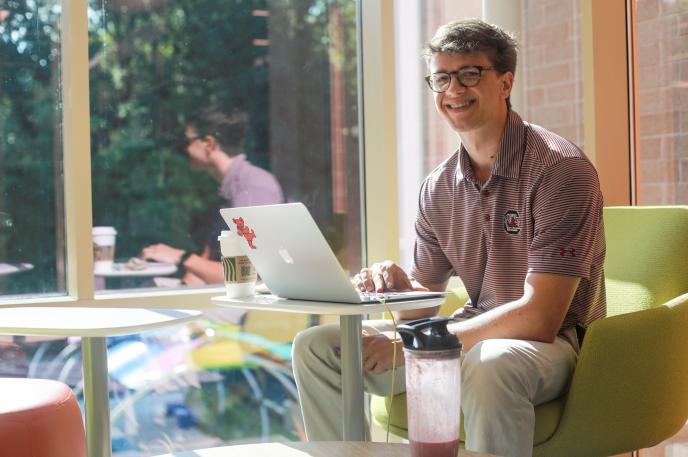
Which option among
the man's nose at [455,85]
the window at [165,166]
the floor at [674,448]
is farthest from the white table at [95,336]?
the floor at [674,448]

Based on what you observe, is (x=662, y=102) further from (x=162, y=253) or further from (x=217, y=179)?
(x=162, y=253)

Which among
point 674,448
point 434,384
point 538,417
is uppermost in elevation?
point 434,384

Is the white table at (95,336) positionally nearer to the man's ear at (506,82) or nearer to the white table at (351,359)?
the white table at (351,359)

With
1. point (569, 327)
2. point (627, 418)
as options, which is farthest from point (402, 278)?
point (627, 418)

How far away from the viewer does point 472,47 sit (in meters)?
2.28

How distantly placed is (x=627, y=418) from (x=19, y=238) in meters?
1.79

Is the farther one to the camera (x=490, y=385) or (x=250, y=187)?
(x=250, y=187)

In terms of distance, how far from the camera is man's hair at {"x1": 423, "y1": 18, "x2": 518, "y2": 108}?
89.8 inches

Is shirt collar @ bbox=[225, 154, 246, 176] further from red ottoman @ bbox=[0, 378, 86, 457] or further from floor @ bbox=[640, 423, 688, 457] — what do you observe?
floor @ bbox=[640, 423, 688, 457]

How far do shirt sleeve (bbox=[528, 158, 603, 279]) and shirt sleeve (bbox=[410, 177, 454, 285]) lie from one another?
1.33 feet

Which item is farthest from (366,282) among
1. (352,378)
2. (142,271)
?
(142,271)

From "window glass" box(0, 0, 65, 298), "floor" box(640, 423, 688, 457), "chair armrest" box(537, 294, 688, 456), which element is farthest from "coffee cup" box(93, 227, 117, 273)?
"floor" box(640, 423, 688, 457)

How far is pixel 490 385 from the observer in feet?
6.17

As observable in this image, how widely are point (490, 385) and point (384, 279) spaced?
37cm
